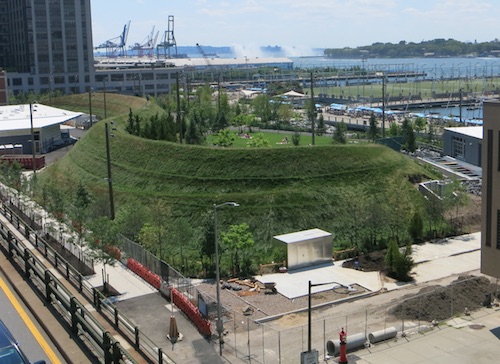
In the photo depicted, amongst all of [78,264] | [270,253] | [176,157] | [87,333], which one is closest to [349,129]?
[176,157]

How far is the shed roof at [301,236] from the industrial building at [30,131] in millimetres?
39920

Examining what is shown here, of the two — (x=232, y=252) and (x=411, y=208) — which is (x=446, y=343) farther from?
(x=411, y=208)

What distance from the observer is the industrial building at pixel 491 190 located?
2783cm

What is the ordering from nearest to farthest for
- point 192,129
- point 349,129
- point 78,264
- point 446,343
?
point 446,343 < point 78,264 < point 192,129 < point 349,129

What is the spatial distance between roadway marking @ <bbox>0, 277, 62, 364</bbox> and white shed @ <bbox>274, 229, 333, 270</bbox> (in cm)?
2286

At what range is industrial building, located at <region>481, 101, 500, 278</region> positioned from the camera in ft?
91.3

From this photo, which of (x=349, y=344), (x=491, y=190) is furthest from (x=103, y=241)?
(x=491, y=190)

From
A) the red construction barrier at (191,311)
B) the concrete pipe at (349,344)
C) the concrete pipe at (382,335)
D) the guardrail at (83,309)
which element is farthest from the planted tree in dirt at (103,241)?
the concrete pipe at (382,335)

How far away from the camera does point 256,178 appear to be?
44969 mm

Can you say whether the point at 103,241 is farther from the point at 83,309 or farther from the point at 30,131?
the point at 30,131

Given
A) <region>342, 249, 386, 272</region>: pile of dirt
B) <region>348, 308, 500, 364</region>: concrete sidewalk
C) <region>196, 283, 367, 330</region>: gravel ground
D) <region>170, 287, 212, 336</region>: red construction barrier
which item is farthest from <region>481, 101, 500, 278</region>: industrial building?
<region>170, 287, 212, 336</region>: red construction barrier

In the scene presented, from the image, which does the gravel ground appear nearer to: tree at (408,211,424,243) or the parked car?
tree at (408,211,424,243)

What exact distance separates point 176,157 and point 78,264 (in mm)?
16365

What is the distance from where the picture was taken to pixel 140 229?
1489 inches
